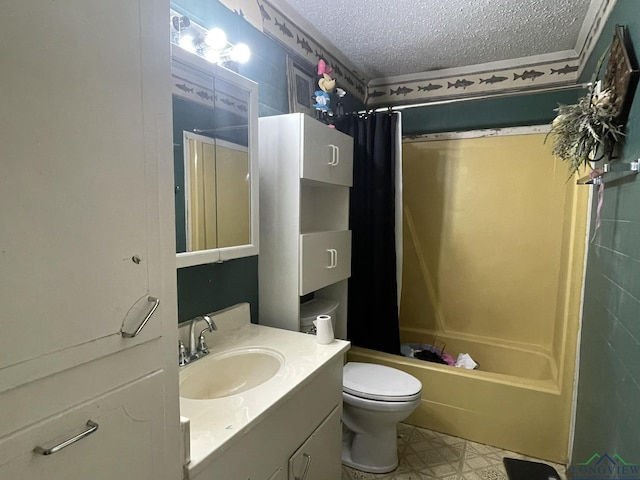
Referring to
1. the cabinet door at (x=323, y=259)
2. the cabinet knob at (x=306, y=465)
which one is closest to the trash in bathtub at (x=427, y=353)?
the cabinet door at (x=323, y=259)

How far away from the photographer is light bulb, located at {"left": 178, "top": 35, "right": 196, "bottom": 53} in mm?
1295

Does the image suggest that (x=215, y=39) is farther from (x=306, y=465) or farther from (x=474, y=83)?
(x=474, y=83)

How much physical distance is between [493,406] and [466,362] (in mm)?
547

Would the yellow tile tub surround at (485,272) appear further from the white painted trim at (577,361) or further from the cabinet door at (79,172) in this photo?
the cabinet door at (79,172)

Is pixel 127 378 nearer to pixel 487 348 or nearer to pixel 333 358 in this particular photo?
pixel 333 358

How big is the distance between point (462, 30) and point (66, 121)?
2.20 meters

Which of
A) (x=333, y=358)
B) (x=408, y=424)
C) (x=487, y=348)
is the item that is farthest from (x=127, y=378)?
(x=487, y=348)

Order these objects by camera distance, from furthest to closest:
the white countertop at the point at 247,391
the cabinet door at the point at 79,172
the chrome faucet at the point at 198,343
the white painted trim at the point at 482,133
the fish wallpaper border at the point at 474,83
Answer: the white painted trim at the point at 482,133
the fish wallpaper border at the point at 474,83
the chrome faucet at the point at 198,343
the white countertop at the point at 247,391
the cabinet door at the point at 79,172

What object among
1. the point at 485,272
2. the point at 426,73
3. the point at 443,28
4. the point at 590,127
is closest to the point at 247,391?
the point at 590,127

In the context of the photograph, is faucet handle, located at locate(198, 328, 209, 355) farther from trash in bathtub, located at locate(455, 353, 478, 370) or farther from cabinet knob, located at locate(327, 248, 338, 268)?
trash in bathtub, located at locate(455, 353, 478, 370)

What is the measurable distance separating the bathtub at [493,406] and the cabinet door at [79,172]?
1855 millimetres

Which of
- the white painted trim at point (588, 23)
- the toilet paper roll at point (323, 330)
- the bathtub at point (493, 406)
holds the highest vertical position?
the white painted trim at point (588, 23)

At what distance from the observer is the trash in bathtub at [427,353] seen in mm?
2516

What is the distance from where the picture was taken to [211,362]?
132cm
